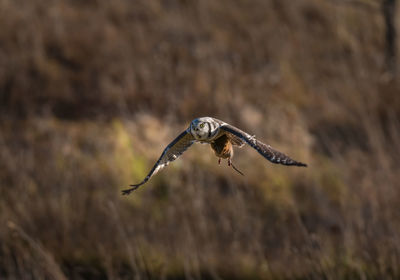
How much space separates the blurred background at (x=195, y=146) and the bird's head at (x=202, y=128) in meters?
2.53

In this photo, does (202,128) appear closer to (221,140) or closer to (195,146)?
(221,140)

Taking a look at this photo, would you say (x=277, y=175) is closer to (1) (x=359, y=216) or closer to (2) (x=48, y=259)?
(1) (x=359, y=216)

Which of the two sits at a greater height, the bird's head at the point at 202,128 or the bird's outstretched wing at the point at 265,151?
the bird's head at the point at 202,128

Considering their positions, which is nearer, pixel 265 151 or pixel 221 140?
pixel 265 151

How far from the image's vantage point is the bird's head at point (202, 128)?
1.52 meters

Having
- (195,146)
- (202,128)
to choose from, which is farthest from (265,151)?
(195,146)

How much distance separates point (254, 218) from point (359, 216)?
170 cm

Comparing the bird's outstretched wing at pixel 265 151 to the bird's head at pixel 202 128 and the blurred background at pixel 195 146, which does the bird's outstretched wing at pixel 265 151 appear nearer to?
the bird's head at pixel 202 128

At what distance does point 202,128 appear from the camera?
1.54 m

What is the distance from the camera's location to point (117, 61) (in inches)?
331

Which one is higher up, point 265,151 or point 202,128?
point 202,128

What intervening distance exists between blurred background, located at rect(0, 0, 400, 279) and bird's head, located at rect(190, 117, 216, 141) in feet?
8.31

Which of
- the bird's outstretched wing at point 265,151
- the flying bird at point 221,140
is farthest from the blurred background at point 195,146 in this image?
the bird's outstretched wing at point 265,151

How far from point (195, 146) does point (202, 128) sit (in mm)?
5829
